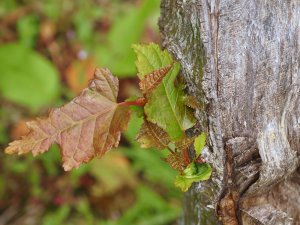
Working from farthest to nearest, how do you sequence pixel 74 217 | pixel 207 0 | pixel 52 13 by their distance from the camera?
1. pixel 52 13
2. pixel 74 217
3. pixel 207 0

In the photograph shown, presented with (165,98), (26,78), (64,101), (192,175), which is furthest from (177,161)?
(26,78)

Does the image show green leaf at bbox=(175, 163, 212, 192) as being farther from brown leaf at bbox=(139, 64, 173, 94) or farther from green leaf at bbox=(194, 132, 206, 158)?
brown leaf at bbox=(139, 64, 173, 94)

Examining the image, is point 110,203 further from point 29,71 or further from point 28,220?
point 29,71

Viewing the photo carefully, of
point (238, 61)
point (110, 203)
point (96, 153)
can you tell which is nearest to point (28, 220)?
point (110, 203)

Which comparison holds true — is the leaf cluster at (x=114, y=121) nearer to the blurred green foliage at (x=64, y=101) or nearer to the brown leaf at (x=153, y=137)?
the brown leaf at (x=153, y=137)

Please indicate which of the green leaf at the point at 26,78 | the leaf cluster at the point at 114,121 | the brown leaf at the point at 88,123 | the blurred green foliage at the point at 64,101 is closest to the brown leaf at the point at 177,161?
the leaf cluster at the point at 114,121
